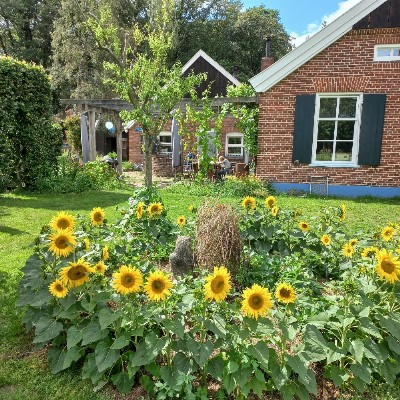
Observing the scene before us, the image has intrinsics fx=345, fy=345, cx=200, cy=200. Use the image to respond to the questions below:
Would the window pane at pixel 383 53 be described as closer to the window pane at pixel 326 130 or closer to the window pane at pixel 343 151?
the window pane at pixel 326 130

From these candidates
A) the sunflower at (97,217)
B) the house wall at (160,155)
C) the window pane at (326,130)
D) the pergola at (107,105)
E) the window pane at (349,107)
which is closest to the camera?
the sunflower at (97,217)

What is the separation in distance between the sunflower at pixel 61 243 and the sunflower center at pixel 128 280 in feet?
1.65

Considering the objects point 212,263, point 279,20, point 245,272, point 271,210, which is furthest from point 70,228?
point 279,20

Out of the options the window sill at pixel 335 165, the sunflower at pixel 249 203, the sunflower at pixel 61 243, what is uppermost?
the window sill at pixel 335 165

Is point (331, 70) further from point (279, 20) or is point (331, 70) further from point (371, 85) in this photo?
point (279, 20)

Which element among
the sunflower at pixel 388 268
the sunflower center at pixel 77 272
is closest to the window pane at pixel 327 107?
the sunflower at pixel 388 268

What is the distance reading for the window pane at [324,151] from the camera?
9625mm

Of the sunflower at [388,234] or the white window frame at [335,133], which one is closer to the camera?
the sunflower at [388,234]

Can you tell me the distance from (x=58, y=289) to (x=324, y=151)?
889 cm

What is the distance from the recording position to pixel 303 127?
31.0 ft

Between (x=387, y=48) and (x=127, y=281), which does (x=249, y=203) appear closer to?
(x=127, y=281)

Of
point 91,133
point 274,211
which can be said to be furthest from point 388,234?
point 91,133

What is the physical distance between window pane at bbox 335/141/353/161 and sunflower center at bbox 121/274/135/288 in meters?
8.84

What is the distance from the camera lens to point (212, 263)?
325 cm
